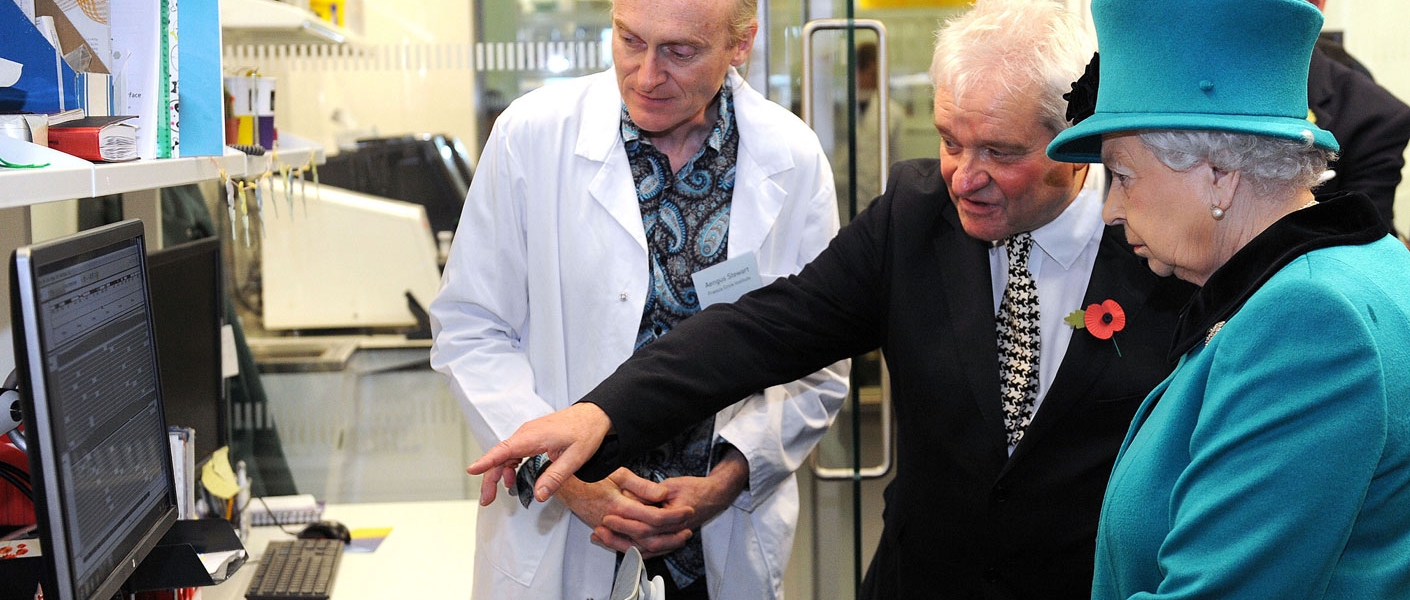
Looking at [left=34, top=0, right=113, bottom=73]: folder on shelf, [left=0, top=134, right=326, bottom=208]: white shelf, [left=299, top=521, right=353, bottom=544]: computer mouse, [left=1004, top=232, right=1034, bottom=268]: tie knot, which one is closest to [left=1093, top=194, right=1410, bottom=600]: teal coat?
[left=1004, top=232, right=1034, bottom=268]: tie knot

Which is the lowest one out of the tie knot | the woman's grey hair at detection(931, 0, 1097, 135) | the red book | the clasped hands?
the clasped hands

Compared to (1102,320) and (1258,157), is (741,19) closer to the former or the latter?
(1102,320)

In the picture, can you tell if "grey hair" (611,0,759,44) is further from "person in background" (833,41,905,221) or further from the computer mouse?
the computer mouse

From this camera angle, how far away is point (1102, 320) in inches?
57.6

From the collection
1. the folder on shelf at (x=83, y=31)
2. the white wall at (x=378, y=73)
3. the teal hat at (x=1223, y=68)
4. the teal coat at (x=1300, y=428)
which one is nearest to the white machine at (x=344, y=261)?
the white wall at (x=378, y=73)

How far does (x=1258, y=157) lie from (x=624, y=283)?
3.11 ft

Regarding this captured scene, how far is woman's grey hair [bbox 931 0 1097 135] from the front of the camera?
4.70 feet

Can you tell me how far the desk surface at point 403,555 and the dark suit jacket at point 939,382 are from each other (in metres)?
0.65

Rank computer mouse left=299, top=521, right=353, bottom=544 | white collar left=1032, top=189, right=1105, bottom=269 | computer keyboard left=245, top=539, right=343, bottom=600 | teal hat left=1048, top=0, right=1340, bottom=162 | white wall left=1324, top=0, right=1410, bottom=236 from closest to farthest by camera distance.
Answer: teal hat left=1048, top=0, right=1340, bottom=162, white collar left=1032, top=189, right=1105, bottom=269, computer keyboard left=245, top=539, right=343, bottom=600, computer mouse left=299, top=521, right=353, bottom=544, white wall left=1324, top=0, right=1410, bottom=236

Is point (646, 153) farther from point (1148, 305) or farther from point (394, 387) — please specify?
point (394, 387)

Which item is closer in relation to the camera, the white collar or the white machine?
the white collar

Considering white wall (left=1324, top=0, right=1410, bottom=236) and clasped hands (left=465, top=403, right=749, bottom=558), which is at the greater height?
white wall (left=1324, top=0, right=1410, bottom=236)

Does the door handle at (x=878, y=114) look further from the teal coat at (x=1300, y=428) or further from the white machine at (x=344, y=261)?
the teal coat at (x=1300, y=428)

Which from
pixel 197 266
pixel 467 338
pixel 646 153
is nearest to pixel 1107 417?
pixel 646 153
